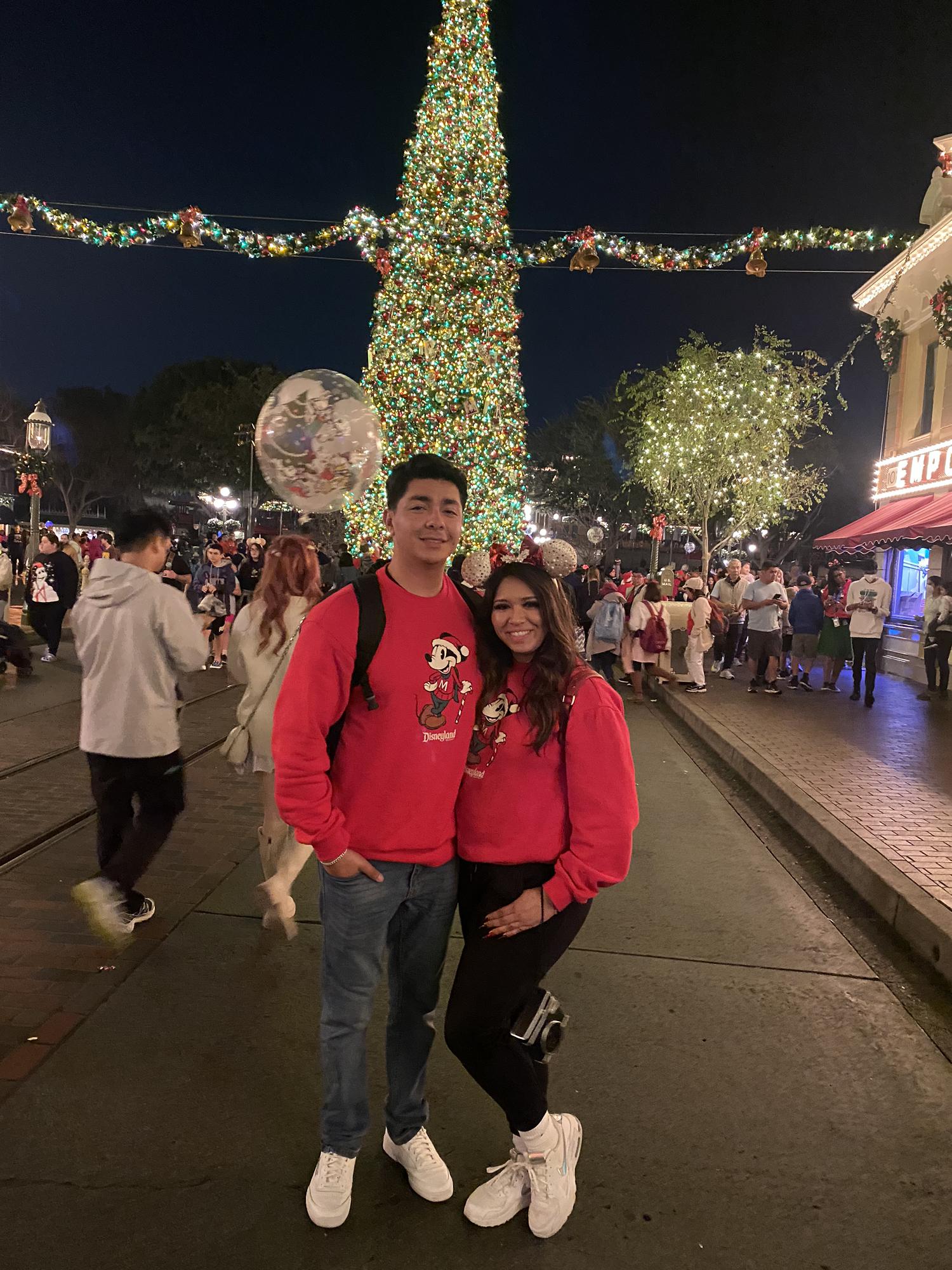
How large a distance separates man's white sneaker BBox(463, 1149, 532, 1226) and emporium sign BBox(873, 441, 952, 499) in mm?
17326

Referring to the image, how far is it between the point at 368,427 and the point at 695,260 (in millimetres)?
10393

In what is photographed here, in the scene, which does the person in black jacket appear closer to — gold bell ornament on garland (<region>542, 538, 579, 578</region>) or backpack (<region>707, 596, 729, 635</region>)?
gold bell ornament on garland (<region>542, 538, 579, 578</region>)

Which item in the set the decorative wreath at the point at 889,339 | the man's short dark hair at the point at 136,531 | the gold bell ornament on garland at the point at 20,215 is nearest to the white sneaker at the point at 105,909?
the man's short dark hair at the point at 136,531

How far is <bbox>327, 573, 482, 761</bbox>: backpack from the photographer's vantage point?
2.19 meters

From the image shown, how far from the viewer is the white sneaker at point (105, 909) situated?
3.89 metres

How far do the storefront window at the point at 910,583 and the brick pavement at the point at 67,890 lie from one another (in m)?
15.6

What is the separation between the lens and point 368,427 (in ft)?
16.9

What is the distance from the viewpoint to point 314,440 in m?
4.84

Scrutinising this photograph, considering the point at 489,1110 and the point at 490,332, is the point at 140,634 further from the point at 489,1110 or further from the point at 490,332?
the point at 490,332

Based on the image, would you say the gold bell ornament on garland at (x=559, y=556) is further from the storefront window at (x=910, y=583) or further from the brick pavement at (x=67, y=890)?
the storefront window at (x=910, y=583)

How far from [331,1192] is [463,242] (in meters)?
13.6

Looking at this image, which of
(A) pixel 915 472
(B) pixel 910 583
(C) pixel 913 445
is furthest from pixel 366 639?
(C) pixel 913 445

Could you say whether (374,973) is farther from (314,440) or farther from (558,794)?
(314,440)

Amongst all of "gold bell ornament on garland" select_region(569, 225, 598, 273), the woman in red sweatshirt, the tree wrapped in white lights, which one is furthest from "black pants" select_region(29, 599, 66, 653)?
the tree wrapped in white lights
